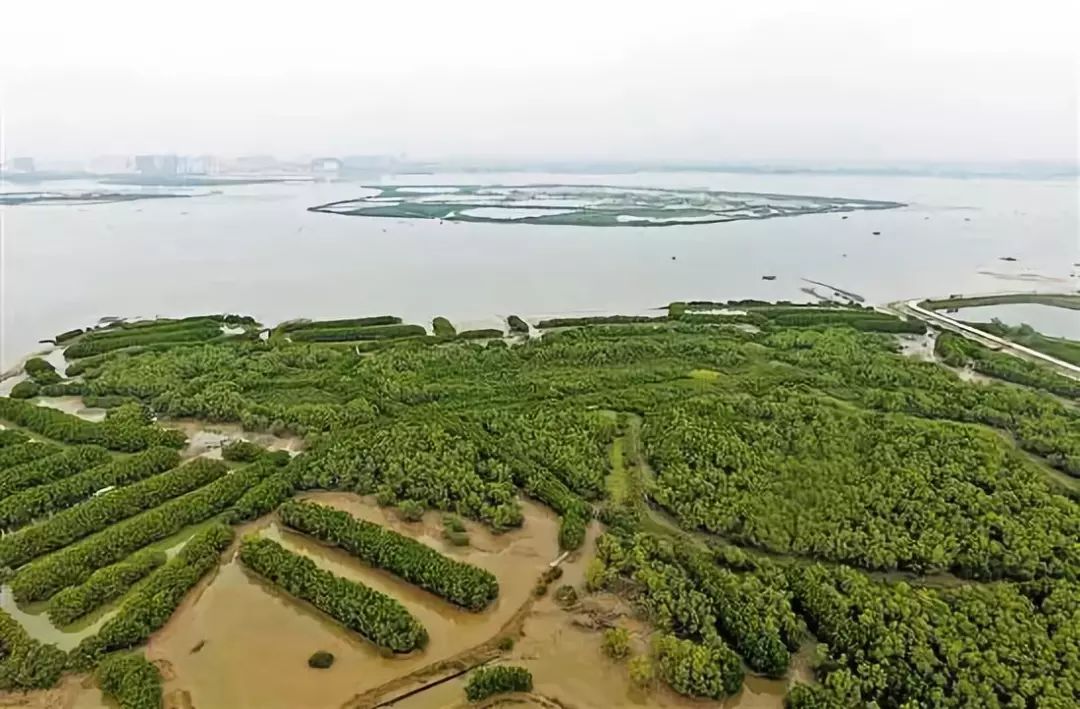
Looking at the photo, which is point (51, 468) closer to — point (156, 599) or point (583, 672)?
point (156, 599)

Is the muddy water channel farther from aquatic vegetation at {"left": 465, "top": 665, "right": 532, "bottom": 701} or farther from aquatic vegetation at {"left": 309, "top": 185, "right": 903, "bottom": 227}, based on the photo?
aquatic vegetation at {"left": 309, "top": 185, "right": 903, "bottom": 227}

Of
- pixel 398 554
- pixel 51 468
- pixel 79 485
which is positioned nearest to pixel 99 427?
pixel 51 468

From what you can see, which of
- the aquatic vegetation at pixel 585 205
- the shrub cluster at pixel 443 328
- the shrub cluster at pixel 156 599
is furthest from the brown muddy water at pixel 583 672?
the aquatic vegetation at pixel 585 205

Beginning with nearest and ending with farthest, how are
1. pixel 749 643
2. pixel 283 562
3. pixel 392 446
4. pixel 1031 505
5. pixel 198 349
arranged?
1. pixel 749 643
2. pixel 283 562
3. pixel 1031 505
4. pixel 392 446
5. pixel 198 349

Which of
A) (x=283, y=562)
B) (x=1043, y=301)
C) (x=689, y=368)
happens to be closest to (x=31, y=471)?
(x=283, y=562)

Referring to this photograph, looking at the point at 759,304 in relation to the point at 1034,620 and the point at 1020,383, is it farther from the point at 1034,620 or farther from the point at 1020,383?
the point at 1034,620

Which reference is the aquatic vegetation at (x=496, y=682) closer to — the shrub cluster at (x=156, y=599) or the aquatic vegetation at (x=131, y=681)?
the aquatic vegetation at (x=131, y=681)
